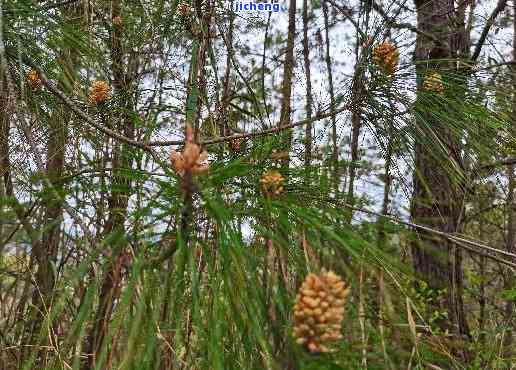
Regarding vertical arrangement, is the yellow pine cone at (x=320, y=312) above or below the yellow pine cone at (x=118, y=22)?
below

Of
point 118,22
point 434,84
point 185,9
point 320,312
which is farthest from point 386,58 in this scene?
point 118,22

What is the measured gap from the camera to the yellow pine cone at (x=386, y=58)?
2.81ft

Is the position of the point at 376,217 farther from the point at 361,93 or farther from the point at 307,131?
the point at 307,131

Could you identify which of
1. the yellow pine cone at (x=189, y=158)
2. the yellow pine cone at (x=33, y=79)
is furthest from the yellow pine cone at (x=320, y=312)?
the yellow pine cone at (x=33, y=79)

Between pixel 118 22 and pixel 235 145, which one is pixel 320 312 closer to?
pixel 235 145

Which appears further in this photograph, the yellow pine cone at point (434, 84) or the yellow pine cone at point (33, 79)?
the yellow pine cone at point (33, 79)

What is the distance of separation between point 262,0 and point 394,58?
1.08 metres

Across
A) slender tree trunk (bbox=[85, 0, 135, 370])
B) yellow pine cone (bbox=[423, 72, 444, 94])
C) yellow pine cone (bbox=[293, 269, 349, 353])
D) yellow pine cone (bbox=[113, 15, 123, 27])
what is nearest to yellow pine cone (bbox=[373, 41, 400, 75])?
yellow pine cone (bbox=[423, 72, 444, 94])

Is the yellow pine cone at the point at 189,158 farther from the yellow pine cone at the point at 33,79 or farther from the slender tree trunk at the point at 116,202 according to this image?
the yellow pine cone at the point at 33,79

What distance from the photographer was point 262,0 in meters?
1.84

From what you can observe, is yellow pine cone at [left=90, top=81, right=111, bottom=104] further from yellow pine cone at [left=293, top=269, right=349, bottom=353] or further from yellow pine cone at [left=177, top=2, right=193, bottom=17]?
yellow pine cone at [left=293, top=269, right=349, bottom=353]

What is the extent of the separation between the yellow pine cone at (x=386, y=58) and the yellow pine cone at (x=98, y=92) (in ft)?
1.66

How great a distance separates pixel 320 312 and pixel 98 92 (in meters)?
0.79

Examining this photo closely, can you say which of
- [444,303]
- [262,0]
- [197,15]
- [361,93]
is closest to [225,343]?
[361,93]
